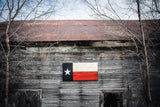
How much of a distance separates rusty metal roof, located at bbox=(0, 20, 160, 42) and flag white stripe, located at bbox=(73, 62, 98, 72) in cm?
122

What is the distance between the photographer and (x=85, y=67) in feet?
17.7

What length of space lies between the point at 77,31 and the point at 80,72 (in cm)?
231

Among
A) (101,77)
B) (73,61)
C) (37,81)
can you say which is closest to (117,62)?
(101,77)

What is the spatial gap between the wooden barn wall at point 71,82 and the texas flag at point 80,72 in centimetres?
21

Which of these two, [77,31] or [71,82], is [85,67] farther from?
[77,31]

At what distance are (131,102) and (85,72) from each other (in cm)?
263

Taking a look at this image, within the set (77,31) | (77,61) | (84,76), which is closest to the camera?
(84,76)

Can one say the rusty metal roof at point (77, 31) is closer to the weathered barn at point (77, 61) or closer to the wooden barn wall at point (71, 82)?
the weathered barn at point (77, 61)

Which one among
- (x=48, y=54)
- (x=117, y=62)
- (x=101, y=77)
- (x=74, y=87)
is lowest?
(x=74, y=87)

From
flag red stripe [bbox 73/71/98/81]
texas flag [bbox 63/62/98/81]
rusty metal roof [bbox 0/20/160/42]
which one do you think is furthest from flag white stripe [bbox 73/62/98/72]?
rusty metal roof [bbox 0/20/160/42]

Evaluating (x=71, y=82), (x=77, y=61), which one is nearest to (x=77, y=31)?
(x=77, y=61)

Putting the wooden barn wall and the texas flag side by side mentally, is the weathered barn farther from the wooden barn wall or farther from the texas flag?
the texas flag

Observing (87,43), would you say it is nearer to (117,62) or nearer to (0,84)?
(117,62)

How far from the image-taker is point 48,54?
553cm
